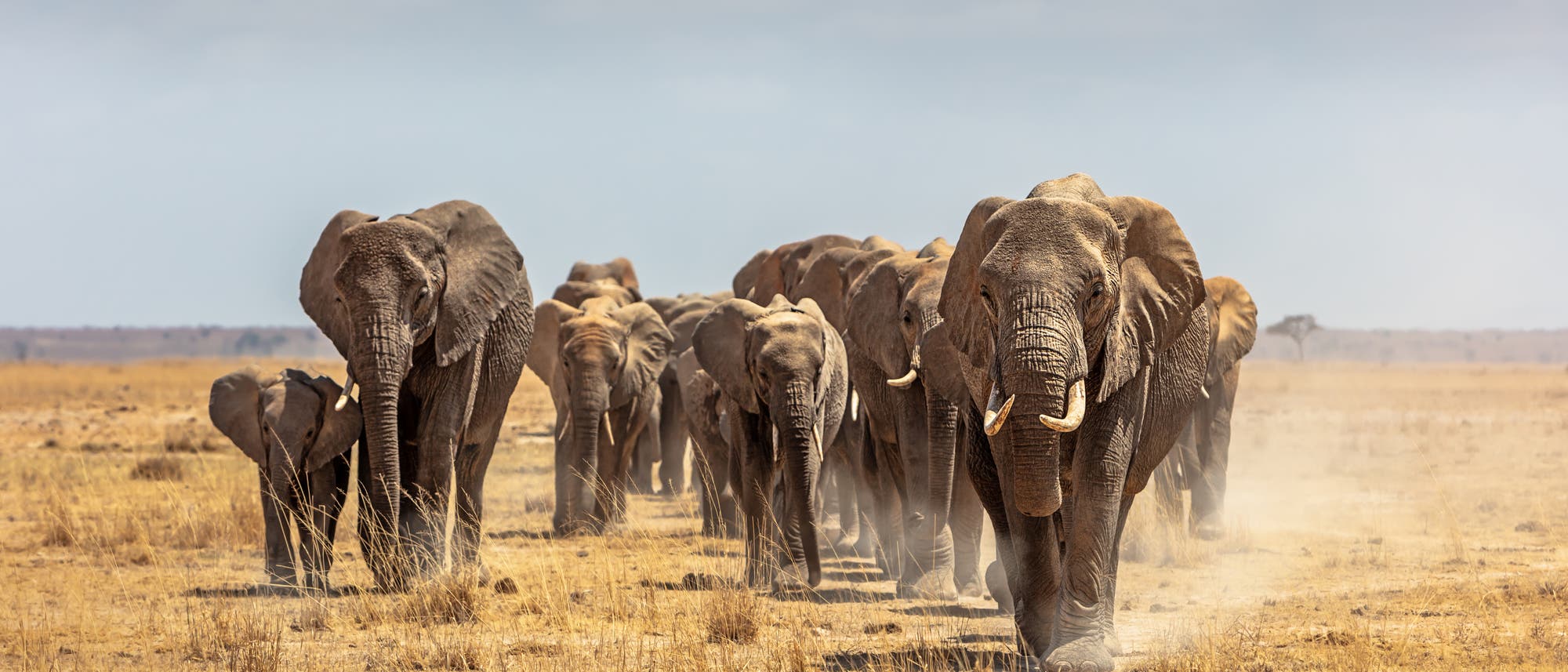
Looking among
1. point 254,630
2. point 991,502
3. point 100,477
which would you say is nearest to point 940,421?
point 991,502

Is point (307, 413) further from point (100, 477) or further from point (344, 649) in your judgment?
point (100, 477)

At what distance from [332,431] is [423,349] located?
875mm

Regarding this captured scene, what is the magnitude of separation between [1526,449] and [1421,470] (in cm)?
448

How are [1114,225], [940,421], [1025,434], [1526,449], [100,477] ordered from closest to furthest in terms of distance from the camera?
[1025,434]
[1114,225]
[940,421]
[100,477]
[1526,449]

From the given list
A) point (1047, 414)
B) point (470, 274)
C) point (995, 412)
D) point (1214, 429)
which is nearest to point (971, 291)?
point (995, 412)

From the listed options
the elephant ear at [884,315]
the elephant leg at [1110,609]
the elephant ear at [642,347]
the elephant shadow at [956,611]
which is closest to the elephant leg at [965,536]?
the elephant shadow at [956,611]

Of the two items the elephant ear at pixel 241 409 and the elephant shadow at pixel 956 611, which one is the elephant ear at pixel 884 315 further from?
the elephant ear at pixel 241 409

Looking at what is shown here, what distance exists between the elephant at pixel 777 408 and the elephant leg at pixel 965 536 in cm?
99

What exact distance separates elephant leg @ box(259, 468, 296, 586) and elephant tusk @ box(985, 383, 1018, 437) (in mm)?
5963

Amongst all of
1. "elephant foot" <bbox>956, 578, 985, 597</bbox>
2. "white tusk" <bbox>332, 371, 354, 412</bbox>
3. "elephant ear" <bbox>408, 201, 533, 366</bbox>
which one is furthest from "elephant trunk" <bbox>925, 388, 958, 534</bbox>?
"white tusk" <bbox>332, 371, 354, 412</bbox>

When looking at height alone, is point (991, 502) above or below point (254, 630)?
above

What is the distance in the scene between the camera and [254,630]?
842cm

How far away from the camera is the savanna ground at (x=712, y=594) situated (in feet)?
27.8

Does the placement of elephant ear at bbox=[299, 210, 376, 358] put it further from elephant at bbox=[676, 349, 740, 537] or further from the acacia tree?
the acacia tree
